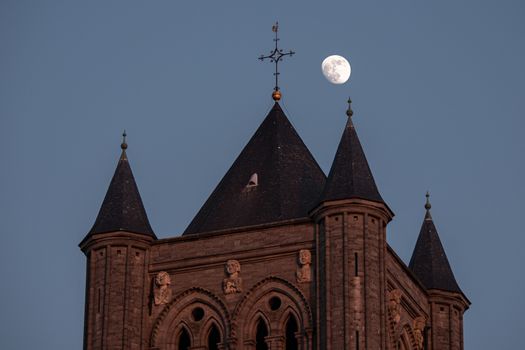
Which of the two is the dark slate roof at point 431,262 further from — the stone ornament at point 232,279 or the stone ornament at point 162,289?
the stone ornament at point 162,289

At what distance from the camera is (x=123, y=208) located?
8362 cm

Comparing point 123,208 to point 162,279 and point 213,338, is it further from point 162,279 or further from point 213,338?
point 213,338

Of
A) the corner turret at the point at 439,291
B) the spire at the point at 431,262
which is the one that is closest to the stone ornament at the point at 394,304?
the corner turret at the point at 439,291

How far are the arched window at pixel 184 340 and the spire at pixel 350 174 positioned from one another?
5283 millimetres

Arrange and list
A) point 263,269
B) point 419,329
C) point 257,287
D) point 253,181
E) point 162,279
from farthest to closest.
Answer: point 253,181 → point 419,329 → point 162,279 → point 263,269 → point 257,287

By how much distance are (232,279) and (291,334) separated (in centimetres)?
235

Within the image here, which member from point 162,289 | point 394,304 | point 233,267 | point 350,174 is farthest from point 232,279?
point 394,304

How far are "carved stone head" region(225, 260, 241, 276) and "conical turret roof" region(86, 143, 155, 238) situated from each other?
271 cm

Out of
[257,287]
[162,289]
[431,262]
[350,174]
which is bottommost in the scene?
[257,287]

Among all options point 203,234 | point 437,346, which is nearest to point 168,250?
point 203,234

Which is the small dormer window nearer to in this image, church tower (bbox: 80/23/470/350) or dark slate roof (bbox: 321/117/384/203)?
church tower (bbox: 80/23/470/350)

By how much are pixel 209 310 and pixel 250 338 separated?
63.9 inches

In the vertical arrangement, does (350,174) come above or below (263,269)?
above

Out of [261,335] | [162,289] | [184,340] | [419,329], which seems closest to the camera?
[261,335]
